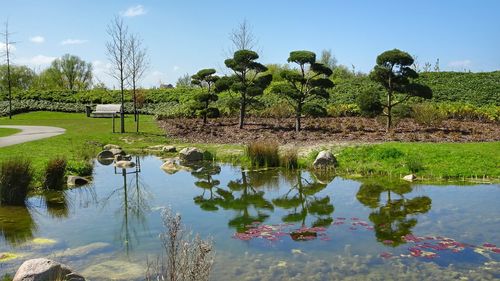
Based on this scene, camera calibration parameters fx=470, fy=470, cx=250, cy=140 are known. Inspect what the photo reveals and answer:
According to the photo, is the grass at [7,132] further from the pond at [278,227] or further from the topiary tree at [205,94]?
the pond at [278,227]

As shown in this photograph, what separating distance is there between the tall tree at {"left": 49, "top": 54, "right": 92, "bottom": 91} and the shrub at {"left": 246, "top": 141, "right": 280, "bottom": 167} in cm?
5034

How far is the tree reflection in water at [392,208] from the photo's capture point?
8.20m

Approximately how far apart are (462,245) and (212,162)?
34.7 feet

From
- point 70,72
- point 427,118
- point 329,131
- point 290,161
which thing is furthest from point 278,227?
point 70,72

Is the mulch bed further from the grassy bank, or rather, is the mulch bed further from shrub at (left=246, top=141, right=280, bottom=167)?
shrub at (left=246, top=141, right=280, bottom=167)

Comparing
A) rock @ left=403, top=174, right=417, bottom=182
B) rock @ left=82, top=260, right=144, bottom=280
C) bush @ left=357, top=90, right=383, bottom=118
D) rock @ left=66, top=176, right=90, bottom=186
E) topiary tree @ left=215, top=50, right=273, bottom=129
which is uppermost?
topiary tree @ left=215, top=50, right=273, bottom=129

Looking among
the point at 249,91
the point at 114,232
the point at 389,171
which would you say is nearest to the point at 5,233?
the point at 114,232

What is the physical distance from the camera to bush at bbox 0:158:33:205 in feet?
33.7

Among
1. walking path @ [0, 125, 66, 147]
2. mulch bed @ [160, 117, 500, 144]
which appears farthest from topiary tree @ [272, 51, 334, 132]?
walking path @ [0, 125, 66, 147]

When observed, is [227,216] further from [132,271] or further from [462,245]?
[462,245]

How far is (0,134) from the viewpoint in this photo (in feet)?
71.1

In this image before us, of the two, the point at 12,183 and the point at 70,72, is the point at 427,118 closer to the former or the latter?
the point at 12,183

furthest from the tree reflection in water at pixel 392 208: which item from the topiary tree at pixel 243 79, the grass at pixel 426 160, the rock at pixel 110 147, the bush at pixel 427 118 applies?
the topiary tree at pixel 243 79

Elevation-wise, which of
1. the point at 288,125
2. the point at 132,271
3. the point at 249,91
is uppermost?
the point at 249,91
